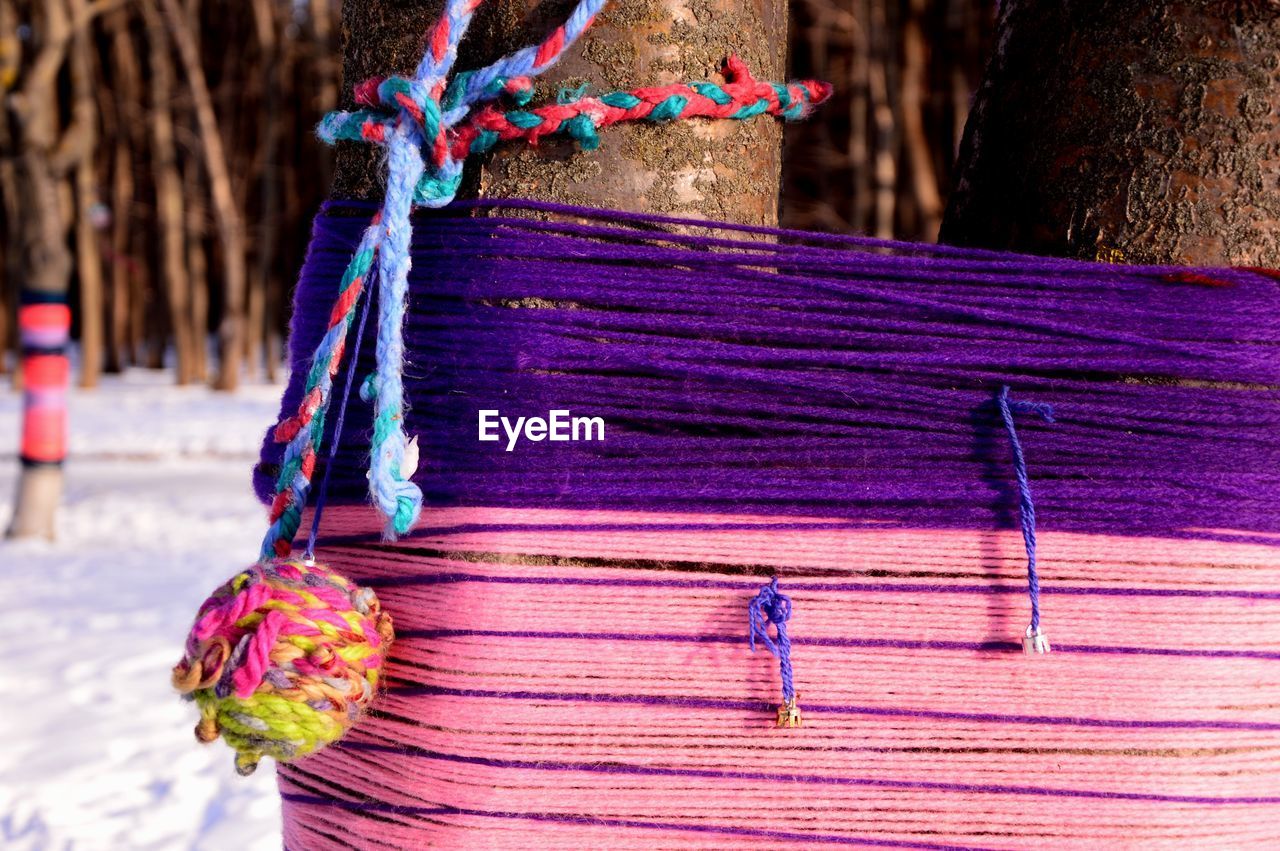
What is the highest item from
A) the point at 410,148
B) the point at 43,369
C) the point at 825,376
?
the point at 410,148

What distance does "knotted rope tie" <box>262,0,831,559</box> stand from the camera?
1.11m

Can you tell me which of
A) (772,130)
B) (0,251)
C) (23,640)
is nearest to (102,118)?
(0,251)

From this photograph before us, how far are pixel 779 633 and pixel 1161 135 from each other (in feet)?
2.34

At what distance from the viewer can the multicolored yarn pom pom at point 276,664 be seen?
3.45ft

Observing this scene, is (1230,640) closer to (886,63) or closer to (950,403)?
(950,403)

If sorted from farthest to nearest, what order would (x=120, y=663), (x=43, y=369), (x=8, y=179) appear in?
1. (x=8, y=179)
2. (x=43, y=369)
3. (x=120, y=663)

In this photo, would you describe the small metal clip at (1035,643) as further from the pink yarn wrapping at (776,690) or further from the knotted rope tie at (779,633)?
the knotted rope tie at (779,633)

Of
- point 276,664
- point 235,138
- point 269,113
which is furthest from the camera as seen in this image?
point 235,138

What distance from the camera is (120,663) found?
4.12 m

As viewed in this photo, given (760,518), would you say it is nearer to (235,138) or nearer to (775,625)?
(775,625)

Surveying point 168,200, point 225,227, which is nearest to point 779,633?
point 225,227

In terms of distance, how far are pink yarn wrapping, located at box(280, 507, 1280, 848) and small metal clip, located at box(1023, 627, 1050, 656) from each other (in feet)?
0.07

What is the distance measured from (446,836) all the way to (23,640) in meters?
4.01

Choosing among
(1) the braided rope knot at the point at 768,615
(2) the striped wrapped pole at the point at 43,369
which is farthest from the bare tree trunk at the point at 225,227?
(1) the braided rope knot at the point at 768,615
